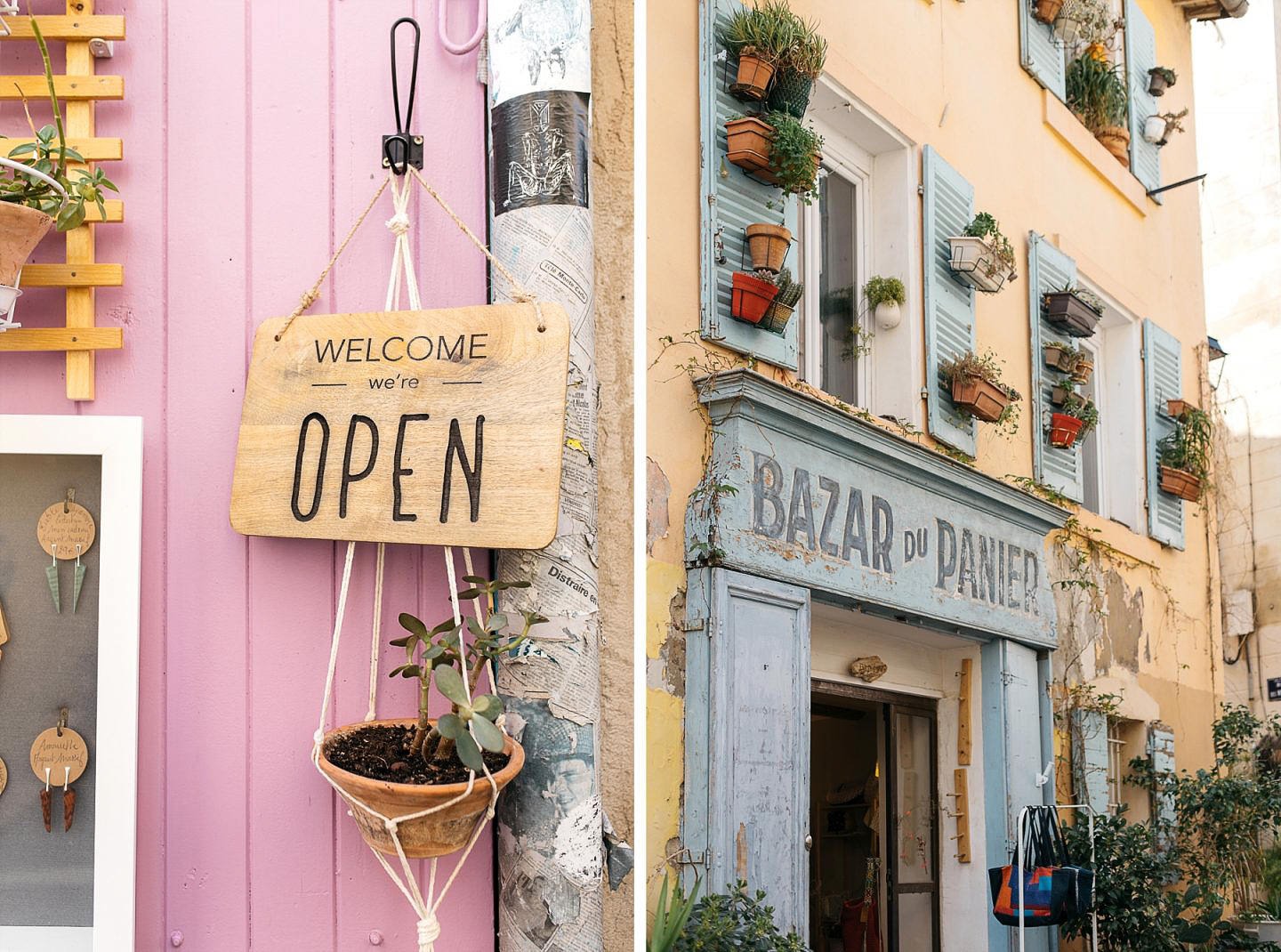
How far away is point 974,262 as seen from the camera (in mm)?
6059

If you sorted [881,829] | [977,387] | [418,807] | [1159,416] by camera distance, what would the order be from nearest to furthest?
[418,807], [977,387], [881,829], [1159,416]

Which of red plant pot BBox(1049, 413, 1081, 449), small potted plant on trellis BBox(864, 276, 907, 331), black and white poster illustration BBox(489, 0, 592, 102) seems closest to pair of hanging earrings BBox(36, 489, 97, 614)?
black and white poster illustration BBox(489, 0, 592, 102)

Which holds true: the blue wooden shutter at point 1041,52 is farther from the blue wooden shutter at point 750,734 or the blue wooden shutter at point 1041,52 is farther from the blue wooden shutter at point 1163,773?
the blue wooden shutter at point 750,734

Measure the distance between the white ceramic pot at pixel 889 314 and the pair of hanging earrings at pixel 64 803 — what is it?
4.24 meters

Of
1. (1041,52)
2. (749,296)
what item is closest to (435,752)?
(749,296)

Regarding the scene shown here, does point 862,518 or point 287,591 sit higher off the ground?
point 862,518

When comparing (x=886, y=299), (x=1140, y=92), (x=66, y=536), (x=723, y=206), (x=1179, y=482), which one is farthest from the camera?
(x=1140, y=92)

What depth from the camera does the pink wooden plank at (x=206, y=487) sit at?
2.25 meters

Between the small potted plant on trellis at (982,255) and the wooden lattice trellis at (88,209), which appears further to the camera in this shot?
the small potted plant on trellis at (982,255)

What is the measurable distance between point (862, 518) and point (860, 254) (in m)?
1.42

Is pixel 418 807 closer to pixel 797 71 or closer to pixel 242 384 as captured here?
pixel 242 384

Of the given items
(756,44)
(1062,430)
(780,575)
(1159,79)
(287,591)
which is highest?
(1159,79)

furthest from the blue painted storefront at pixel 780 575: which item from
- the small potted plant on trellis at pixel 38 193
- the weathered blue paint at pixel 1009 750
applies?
the small potted plant on trellis at pixel 38 193

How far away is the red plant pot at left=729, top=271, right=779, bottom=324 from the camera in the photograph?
4.64 meters
